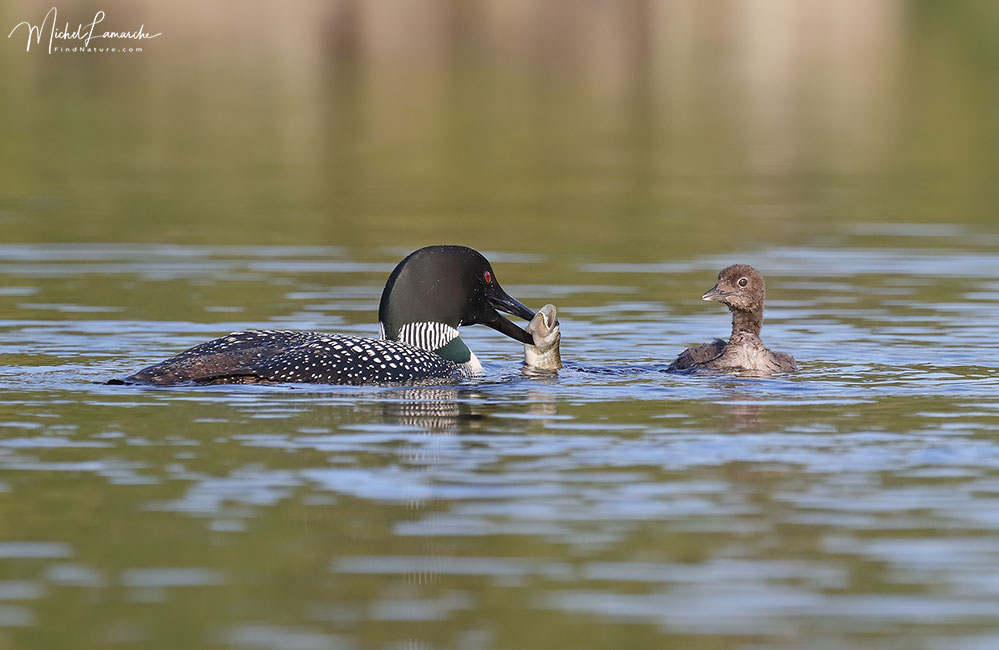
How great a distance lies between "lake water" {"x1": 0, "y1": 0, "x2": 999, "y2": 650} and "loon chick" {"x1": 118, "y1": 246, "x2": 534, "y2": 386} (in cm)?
19

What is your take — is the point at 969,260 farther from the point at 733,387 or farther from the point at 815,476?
the point at 815,476

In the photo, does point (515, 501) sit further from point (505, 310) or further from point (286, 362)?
point (505, 310)

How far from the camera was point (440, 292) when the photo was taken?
37.7ft

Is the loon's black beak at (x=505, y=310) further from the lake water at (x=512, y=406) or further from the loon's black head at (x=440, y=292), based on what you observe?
the lake water at (x=512, y=406)

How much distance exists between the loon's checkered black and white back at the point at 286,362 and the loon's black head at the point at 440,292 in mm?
644

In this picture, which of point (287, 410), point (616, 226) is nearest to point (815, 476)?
point (287, 410)

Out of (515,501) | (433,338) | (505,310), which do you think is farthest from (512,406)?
(515,501)

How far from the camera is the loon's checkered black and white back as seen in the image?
1027 centimetres

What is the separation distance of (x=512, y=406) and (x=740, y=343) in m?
2.02

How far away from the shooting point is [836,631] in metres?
5.96

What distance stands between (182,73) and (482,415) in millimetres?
33020

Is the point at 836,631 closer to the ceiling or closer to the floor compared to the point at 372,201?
closer to the floor

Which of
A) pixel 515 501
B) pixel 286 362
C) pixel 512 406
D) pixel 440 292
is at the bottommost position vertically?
pixel 515 501

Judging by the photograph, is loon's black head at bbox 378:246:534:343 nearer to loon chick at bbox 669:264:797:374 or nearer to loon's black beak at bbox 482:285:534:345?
loon's black beak at bbox 482:285:534:345
